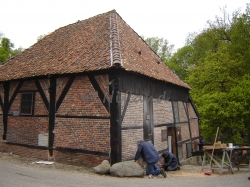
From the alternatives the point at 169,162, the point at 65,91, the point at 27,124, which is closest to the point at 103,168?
the point at 65,91

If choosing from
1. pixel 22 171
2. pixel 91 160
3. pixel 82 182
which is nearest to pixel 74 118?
pixel 91 160

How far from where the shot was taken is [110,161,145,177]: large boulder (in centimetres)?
727

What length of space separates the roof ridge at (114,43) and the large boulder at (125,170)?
3.32 m

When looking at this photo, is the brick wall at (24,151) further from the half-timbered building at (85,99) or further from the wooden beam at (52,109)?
the wooden beam at (52,109)

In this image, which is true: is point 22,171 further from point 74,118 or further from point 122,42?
point 122,42

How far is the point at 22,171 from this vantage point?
7340 millimetres

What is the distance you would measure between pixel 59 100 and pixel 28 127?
6.99 ft

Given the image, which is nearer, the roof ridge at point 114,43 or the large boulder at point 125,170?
the large boulder at point 125,170

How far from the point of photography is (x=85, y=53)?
952 centimetres

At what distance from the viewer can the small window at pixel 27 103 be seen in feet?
33.4

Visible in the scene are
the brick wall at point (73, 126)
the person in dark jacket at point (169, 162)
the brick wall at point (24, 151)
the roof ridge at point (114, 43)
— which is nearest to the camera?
the roof ridge at point (114, 43)

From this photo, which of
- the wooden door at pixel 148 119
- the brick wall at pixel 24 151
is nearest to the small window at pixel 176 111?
the wooden door at pixel 148 119

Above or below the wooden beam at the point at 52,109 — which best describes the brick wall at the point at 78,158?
below

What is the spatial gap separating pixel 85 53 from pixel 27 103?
11.6 feet
